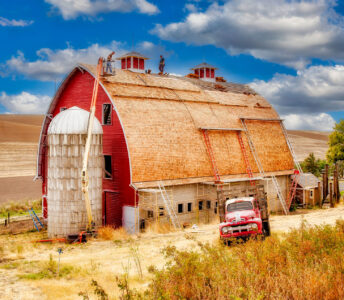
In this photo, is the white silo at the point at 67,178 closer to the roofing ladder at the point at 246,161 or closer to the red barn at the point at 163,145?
the red barn at the point at 163,145

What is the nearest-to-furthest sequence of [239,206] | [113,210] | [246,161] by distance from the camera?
1. [239,206]
2. [113,210]
3. [246,161]

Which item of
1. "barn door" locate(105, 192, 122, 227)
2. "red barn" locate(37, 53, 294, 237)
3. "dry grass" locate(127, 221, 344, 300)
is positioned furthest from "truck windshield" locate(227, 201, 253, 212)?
"barn door" locate(105, 192, 122, 227)

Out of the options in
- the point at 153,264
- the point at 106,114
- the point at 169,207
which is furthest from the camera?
the point at 106,114

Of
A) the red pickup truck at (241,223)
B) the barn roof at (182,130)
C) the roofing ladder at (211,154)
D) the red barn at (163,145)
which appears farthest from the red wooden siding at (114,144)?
the red pickup truck at (241,223)

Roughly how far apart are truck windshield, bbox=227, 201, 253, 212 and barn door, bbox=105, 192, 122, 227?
33.8 ft

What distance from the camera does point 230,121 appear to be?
31.3m

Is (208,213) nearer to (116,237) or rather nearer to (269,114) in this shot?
(116,237)

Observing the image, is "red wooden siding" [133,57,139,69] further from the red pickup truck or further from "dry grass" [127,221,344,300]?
"dry grass" [127,221,344,300]

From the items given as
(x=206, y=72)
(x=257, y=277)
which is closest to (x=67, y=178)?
(x=257, y=277)

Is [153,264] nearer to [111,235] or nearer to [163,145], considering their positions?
[111,235]

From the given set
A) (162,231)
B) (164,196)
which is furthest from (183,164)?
(162,231)

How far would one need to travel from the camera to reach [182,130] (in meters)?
26.9

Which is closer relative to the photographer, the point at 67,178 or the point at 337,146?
the point at 67,178

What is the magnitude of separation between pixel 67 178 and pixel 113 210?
4.38 meters
